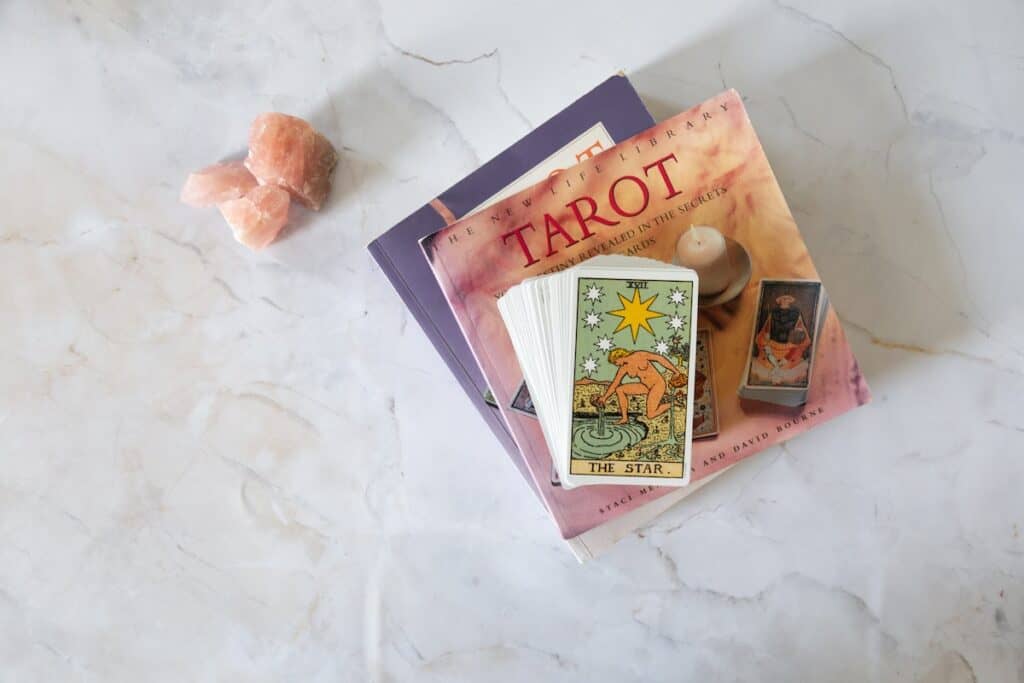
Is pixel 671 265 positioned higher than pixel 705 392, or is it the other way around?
pixel 671 265

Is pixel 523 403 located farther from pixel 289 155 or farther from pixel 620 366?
pixel 289 155

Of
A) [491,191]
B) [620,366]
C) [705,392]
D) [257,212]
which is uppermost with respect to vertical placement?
[257,212]

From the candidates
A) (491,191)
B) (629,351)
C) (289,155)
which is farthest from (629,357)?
(289,155)

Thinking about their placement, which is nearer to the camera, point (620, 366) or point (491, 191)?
point (620, 366)

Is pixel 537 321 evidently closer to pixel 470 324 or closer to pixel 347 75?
pixel 470 324

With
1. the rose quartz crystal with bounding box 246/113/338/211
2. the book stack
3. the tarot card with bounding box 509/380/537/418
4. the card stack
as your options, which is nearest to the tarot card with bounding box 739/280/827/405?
the book stack

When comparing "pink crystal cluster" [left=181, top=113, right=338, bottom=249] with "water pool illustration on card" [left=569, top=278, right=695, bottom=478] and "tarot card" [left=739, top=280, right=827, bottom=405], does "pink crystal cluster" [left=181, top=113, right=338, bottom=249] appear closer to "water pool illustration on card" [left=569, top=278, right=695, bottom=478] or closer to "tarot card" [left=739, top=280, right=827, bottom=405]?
"water pool illustration on card" [left=569, top=278, right=695, bottom=478]

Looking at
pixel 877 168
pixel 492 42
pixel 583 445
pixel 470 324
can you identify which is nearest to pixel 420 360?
pixel 470 324

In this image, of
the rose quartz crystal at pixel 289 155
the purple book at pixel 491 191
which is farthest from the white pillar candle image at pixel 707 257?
the rose quartz crystal at pixel 289 155
